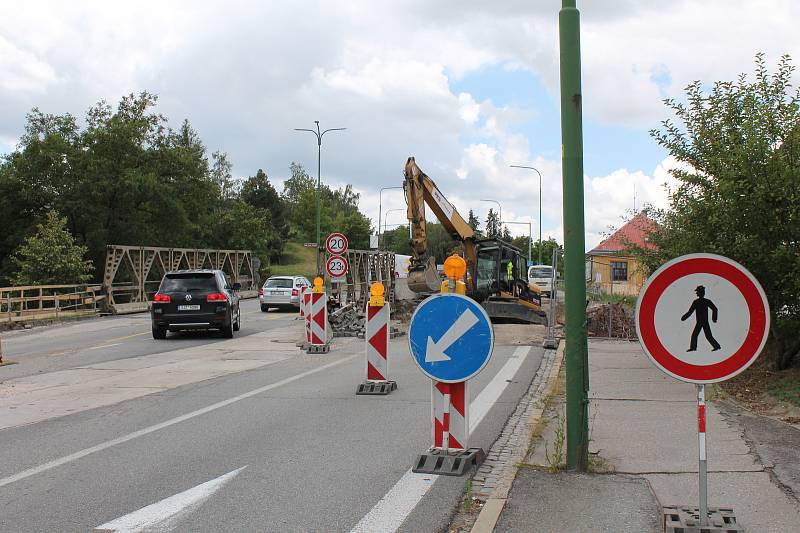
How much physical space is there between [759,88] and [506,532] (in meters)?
7.96

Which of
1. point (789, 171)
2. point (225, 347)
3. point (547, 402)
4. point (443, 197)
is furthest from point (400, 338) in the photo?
point (789, 171)

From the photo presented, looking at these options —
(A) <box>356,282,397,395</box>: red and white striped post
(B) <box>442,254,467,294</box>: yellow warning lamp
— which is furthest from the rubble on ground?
(B) <box>442,254,467,294</box>: yellow warning lamp

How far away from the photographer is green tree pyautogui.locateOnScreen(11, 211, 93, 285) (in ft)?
101

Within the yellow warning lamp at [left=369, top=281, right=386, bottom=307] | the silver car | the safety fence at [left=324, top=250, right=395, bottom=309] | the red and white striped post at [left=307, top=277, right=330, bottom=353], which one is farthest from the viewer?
the silver car

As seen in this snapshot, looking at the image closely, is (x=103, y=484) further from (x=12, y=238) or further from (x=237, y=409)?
(x=12, y=238)

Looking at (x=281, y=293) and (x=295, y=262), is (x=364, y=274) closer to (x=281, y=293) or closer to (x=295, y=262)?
(x=281, y=293)

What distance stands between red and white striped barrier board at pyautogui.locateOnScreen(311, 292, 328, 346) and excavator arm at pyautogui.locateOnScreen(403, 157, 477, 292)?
27.8ft

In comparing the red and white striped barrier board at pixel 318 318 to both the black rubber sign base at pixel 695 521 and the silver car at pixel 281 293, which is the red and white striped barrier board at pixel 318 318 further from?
the silver car at pixel 281 293

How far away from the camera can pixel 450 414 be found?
6.31 m

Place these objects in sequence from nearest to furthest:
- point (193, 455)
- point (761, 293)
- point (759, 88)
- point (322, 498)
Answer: point (761, 293) → point (322, 498) → point (193, 455) → point (759, 88)

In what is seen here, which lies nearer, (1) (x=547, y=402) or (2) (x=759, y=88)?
(1) (x=547, y=402)

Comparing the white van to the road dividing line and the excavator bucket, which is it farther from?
the road dividing line

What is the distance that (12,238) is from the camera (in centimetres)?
4041

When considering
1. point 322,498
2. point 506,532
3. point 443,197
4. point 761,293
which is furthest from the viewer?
point 443,197
